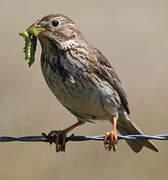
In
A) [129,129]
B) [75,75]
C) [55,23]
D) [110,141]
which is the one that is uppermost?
[55,23]

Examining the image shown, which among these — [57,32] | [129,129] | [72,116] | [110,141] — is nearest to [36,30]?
[57,32]

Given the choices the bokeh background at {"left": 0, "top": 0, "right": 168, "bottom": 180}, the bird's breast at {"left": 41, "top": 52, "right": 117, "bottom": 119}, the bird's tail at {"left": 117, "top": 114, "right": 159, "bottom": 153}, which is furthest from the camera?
the bokeh background at {"left": 0, "top": 0, "right": 168, "bottom": 180}

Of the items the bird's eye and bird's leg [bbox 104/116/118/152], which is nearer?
bird's leg [bbox 104/116/118/152]

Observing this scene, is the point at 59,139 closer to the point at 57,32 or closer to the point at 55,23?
the point at 57,32

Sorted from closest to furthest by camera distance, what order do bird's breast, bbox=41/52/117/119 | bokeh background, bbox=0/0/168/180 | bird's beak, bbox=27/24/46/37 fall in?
bird's beak, bbox=27/24/46/37 → bird's breast, bbox=41/52/117/119 → bokeh background, bbox=0/0/168/180

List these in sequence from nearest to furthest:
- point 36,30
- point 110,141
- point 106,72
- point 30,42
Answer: point 30,42 → point 36,30 → point 110,141 → point 106,72

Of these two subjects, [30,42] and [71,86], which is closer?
[30,42]

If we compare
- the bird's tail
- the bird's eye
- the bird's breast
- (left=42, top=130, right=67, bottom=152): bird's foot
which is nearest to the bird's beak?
the bird's eye

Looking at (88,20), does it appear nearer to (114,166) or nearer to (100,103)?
(114,166)

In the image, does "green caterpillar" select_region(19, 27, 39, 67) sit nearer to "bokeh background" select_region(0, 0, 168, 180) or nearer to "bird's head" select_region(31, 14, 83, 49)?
"bird's head" select_region(31, 14, 83, 49)
